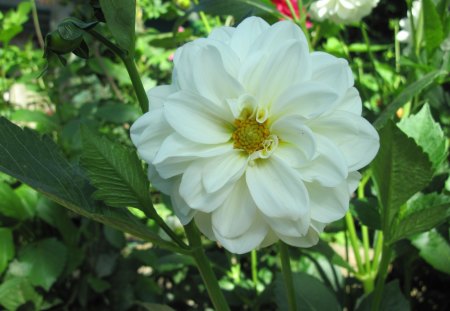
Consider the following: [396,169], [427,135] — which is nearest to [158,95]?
[396,169]

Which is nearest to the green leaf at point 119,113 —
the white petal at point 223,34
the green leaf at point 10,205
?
the green leaf at point 10,205

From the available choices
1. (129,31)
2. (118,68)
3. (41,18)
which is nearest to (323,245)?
(129,31)

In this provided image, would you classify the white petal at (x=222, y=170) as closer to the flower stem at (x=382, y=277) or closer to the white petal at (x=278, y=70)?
the white petal at (x=278, y=70)

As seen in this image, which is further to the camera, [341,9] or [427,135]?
[341,9]

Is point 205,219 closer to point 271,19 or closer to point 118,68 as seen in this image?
point 271,19

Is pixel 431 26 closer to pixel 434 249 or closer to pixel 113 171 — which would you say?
pixel 434 249

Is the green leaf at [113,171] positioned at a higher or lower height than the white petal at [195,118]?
lower

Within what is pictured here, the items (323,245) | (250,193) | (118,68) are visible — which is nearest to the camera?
(250,193)
